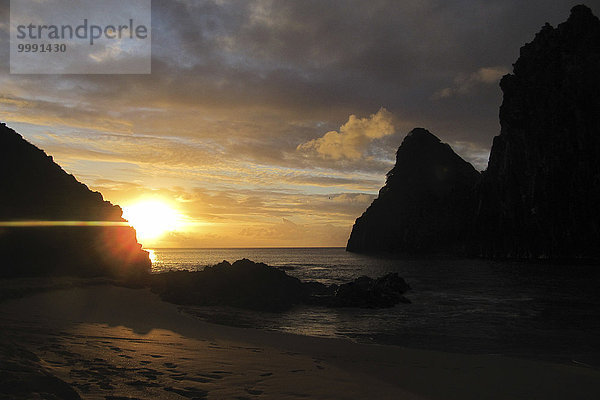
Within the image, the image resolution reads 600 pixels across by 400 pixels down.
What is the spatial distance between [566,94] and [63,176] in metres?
102

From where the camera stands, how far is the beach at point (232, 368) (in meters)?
6.21

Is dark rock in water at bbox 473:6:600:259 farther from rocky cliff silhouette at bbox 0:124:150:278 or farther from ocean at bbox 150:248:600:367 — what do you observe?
rocky cliff silhouette at bbox 0:124:150:278

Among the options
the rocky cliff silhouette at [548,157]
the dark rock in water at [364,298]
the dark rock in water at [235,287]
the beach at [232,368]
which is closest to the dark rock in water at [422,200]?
the rocky cliff silhouette at [548,157]

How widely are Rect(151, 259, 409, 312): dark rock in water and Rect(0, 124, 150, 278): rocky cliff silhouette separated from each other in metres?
7.05

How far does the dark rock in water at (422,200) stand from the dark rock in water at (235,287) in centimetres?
12851

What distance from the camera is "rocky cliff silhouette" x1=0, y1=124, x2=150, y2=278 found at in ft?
88.4

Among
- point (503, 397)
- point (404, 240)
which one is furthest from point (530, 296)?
point (404, 240)

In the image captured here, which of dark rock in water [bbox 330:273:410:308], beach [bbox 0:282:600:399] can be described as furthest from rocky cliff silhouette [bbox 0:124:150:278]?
beach [bbox 0:282:600:399]

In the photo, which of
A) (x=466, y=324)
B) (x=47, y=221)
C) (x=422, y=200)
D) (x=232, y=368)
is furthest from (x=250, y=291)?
(x=422, y=200)

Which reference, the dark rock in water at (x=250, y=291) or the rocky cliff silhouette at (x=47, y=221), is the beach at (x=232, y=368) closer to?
the dark rock in water at (x=250, y=291)

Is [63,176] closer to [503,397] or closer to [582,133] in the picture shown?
[503,397]

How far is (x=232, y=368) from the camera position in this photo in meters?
7.79

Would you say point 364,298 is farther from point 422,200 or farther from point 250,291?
point 422,200

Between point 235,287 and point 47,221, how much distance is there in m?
16.1
